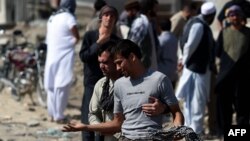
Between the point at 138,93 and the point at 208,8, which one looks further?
the point at 208,8

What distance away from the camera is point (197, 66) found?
33.3ft

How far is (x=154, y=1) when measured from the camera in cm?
1074

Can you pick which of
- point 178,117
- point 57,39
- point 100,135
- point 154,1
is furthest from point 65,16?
point 178,117

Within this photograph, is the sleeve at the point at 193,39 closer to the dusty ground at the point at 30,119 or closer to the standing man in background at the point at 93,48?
the dusty ground at the point at 30,119

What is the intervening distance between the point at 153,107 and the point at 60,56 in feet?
19.1

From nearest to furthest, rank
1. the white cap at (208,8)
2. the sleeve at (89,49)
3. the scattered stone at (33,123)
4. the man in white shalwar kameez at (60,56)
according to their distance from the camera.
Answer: the sleeve at (89,49) < the white cap at (208,8) < the scattered stone at (33,123) < the man in white shalwar kameez at (60,56)

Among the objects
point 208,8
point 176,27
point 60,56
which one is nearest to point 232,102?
point 208,8

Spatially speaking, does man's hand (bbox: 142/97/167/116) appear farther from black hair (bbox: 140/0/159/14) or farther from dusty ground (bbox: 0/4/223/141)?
black hair (bbox: 140/0/159/14)

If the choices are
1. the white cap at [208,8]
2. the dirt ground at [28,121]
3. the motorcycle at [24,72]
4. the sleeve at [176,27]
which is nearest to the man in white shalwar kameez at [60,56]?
the dirt ground at [28,121]

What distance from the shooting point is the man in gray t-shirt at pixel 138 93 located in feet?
18.9

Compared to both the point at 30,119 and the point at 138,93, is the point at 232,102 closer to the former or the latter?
the point at 30,119

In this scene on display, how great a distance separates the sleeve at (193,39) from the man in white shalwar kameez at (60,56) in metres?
1.75

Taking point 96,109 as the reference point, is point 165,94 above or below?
above

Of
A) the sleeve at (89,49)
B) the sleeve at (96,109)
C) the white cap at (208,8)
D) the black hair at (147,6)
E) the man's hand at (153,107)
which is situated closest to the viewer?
the man's hand at (153,107)
